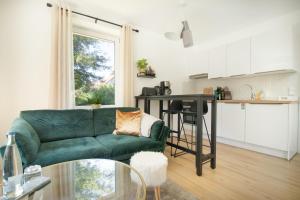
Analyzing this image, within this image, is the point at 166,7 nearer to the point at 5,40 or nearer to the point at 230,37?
the point at 230,37

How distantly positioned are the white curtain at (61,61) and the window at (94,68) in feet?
0.89

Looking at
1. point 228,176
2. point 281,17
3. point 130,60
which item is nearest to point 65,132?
point 130,60

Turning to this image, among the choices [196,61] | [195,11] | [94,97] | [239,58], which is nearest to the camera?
[195,11]

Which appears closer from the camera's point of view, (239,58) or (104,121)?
(104,121)

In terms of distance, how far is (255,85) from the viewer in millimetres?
3244

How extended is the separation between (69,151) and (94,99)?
123 cm

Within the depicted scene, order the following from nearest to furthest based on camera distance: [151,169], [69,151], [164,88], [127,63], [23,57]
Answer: [151,169] < [69,151] < [23,57] < [127,63] < [164,88]

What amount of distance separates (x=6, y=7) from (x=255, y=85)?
439 cm

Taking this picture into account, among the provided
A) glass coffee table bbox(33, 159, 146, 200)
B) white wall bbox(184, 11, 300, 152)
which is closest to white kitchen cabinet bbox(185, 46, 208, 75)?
white wall bbox(184, 11, 300, 152)

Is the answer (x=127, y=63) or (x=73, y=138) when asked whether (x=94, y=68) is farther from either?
(x=73, y=138)

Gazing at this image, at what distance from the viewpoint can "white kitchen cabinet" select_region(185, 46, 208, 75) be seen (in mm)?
3857

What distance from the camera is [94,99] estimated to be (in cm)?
267

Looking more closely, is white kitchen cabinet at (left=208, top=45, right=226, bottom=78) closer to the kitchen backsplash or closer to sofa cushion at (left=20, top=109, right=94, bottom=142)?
the kitchen backsplash

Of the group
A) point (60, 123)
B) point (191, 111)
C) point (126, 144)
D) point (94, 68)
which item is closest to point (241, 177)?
point (191, 111)
